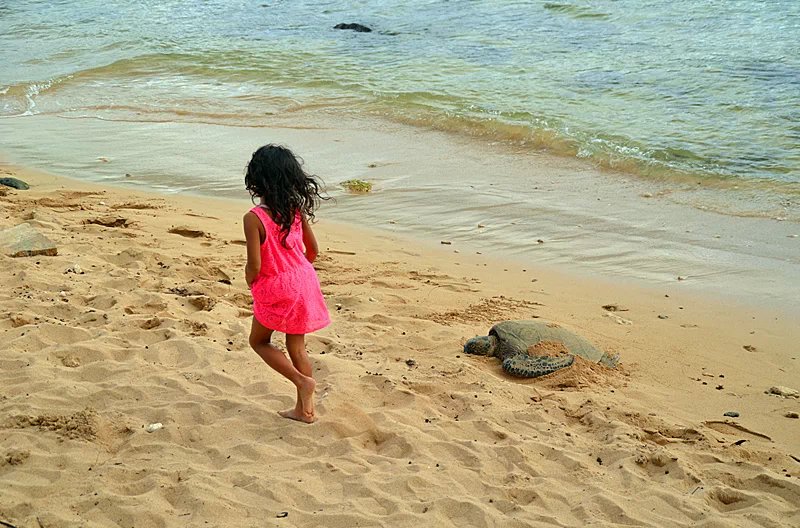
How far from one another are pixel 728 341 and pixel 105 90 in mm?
11232

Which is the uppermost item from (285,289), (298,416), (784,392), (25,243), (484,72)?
(484,72)

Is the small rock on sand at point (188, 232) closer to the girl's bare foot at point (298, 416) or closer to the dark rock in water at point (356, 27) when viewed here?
the girl's bare foot at point (298, 416)

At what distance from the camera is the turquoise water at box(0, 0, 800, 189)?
10.0 metres

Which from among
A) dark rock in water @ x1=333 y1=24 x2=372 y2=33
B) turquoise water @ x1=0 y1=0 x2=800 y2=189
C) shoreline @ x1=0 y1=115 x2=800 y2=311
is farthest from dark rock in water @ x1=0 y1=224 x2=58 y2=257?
dark rock in water @ x1=333 y1=24 x2=372 y2=33

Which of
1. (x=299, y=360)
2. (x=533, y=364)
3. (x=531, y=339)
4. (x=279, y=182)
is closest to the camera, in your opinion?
(x=279, y=182)

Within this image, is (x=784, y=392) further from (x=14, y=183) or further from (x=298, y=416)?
(x=14, y=183)

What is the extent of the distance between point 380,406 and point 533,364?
98 centimetres

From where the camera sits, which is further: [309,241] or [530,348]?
[530,348]

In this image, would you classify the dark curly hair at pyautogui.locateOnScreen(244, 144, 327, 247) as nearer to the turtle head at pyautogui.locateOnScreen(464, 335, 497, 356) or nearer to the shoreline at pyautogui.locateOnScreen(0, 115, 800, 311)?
the turtle head at pyautogui.locateOnScreen(464, 335, 497, 356)

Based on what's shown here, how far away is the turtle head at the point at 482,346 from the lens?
4.64 meters

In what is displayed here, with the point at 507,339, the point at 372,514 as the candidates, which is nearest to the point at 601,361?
the point at 507,339

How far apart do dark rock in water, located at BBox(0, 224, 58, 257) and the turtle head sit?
303 cm

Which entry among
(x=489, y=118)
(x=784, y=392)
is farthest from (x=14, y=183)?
(x=784, y=392)

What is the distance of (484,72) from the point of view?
44.2ft
